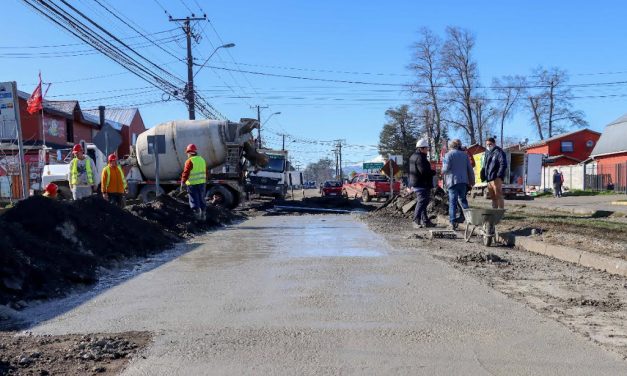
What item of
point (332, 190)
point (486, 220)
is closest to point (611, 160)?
point (332, 190)

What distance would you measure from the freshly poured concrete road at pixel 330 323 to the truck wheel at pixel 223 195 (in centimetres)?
1278

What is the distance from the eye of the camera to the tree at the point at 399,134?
81062mm

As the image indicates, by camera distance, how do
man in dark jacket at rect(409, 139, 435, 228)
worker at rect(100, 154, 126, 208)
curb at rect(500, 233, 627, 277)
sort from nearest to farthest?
curb at rect(500, 233, 627, 277) → man in dark jacket at rect(409, 139, 435, 228) → worker at rect(100, 154, 126, 208)

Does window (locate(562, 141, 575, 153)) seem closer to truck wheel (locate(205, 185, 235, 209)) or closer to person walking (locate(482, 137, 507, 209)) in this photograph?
truck wheel (locate(205, 185, 235, 209))

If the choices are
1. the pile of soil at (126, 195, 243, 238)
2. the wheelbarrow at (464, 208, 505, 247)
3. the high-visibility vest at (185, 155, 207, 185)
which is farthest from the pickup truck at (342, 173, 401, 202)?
the wheelbarrow at (464, 208, 505, 247)

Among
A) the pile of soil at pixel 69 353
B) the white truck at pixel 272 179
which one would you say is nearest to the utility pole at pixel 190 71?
the white truck at pixel 272 179

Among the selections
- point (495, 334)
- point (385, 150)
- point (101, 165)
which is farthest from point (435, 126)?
point (495, 334)

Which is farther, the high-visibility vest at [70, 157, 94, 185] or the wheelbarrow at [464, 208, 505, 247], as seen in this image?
the high-visibility vest at [70, 157, 94, 185]

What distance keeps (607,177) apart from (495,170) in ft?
109

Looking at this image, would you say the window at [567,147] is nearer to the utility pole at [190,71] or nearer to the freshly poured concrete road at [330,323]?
the utility pole at [190,71]

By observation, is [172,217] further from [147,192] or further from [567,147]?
[567,147]

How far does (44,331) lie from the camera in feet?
15.6

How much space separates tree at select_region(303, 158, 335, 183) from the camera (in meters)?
167

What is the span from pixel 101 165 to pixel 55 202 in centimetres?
1526
